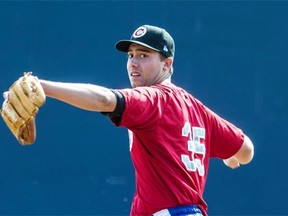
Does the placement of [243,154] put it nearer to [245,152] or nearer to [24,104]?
[245,152]

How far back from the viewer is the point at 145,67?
14.1 ft

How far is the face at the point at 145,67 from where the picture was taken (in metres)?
4.29

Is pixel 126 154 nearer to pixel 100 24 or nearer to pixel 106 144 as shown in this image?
pixel 106 144

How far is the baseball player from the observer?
3.94 m

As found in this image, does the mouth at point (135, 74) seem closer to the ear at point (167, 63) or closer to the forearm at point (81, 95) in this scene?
the ear at point (167, 63)

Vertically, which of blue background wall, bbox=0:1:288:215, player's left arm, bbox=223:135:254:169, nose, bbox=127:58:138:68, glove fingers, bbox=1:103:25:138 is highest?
blue background wall, bbox=0:1:288:215

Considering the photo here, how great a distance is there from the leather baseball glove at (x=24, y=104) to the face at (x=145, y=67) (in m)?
0.75

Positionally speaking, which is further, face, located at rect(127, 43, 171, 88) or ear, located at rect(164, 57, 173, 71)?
ear, located at rect(164, 57, 173, 71)

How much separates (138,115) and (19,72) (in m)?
3.02

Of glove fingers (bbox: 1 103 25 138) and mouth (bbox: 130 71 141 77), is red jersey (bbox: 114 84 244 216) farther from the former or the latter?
glove fingers (bbox: 1 103 25 138)

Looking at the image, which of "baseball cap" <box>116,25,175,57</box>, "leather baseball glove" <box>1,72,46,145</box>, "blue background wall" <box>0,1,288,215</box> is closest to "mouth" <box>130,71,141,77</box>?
"baseball cap" <box>116,25,175,57</box>

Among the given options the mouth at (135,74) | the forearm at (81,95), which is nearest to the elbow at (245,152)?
the mouth at (135,74)

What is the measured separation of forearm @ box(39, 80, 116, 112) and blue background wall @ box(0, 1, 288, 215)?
306 centimetres

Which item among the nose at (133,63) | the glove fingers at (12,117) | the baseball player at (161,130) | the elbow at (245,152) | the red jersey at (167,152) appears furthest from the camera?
the elbow at (245,152)
